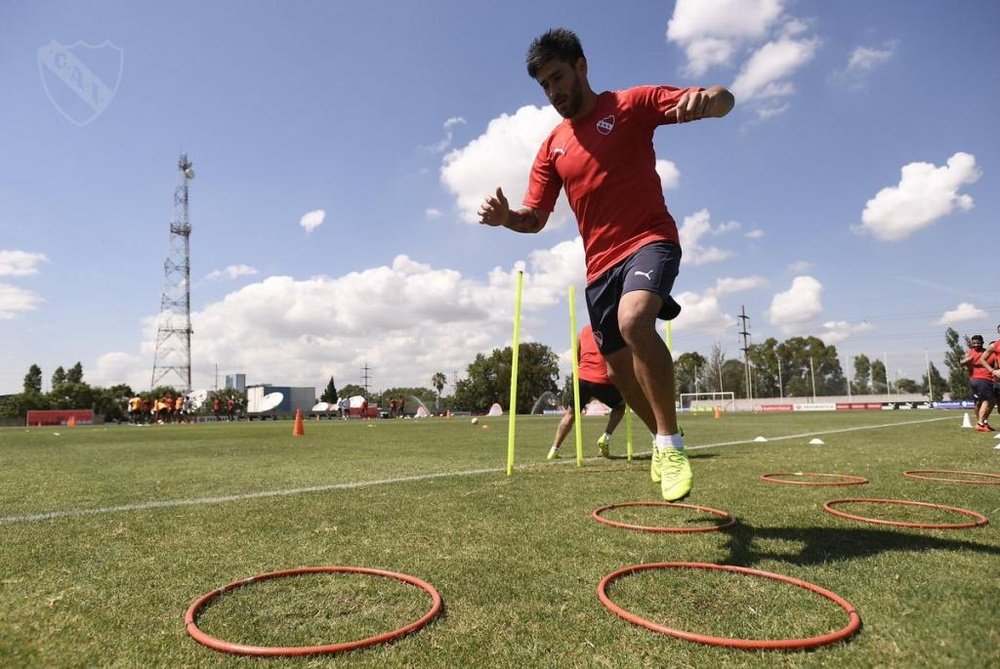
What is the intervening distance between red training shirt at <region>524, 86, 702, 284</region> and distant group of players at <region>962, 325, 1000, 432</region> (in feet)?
40.4

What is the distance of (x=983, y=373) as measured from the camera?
12789mm

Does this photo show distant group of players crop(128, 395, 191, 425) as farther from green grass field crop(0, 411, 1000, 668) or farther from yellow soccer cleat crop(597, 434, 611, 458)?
yellow soccer cleat crop(597, 434, 611, 458)

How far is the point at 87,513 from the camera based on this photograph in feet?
14.0

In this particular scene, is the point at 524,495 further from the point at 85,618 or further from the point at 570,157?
the point at 85,618

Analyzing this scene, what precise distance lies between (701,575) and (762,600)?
1.15 ft

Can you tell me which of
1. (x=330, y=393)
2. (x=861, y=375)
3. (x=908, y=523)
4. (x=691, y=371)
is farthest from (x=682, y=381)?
(x=908, y=523)

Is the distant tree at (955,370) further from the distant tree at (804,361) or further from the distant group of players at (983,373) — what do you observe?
the distant group of players at (983,373)

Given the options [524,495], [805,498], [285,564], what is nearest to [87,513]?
[285,564]

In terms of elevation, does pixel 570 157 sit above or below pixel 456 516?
above

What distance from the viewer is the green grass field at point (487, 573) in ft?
6.23

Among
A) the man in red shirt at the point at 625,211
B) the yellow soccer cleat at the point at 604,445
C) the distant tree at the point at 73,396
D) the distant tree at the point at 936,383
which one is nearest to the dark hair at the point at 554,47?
the man in red shirt at the point at 625,211

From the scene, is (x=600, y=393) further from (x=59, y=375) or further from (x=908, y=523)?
(x=59, y=375)

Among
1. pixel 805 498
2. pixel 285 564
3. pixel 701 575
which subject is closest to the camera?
pixel 701 575

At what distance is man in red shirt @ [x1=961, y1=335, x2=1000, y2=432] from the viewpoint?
41.6 feet
